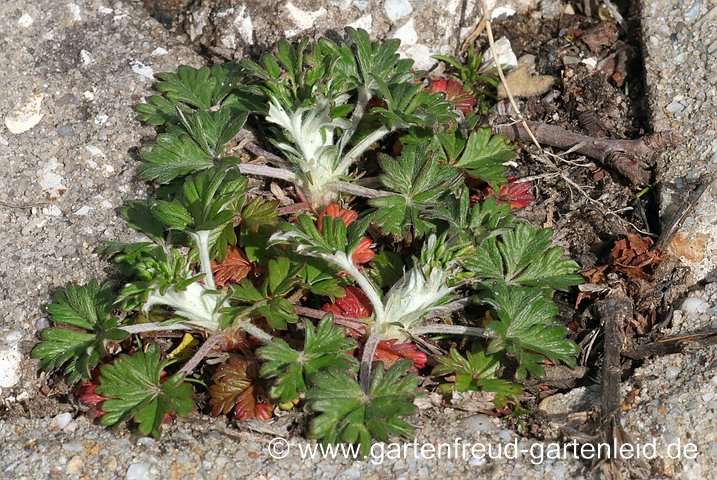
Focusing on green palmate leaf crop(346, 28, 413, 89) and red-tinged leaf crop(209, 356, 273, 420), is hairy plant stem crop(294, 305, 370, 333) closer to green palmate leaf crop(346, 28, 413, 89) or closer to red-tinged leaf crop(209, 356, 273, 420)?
red-tinged leaf crop(209, 356, 273, 420)

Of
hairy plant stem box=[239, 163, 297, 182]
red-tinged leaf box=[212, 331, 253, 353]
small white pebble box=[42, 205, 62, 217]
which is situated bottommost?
red-tinged leaf box=[212, 331, 253, 353]

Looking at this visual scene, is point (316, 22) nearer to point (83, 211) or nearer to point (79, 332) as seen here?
point (83, 211)

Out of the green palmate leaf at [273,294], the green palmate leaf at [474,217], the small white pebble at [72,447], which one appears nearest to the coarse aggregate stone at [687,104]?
the green palmate leaf at [474,217]

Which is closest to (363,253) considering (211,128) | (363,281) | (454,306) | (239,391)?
(363,281)

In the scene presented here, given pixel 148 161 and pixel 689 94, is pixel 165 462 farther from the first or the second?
pixel 689 94

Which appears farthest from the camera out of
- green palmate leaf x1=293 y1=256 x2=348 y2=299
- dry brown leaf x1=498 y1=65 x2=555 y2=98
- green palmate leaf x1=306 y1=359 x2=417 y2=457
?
dry brown leaf x1=498 y1=65 x2=555 y2=98

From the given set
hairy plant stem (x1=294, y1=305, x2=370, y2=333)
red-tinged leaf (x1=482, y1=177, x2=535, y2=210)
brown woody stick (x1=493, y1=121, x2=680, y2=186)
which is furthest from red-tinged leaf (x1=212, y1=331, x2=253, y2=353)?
brown woody stick (x1=493, y1=121, x2=680, y2=186)
